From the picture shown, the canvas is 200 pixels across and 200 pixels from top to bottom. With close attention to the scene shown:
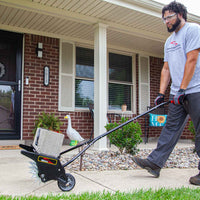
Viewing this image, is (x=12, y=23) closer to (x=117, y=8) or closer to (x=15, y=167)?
(x=117, y=8)

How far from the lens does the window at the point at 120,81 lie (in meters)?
6.87

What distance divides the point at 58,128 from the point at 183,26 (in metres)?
3.60

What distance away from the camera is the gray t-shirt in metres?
2.46

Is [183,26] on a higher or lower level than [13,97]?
higher

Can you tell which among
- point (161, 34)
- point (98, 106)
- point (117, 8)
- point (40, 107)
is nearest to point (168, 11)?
point (117, 8)

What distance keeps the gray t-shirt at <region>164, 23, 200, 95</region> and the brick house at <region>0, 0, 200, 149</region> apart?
2120 mm

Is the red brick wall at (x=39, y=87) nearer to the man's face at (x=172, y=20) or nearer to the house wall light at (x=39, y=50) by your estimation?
the house wall light at (x=39, y=50)

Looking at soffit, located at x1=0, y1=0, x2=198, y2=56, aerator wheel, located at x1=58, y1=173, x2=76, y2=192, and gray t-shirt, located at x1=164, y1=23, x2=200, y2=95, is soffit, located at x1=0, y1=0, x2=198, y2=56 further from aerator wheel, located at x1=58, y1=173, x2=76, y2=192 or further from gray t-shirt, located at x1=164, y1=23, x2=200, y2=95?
aerator wheel, located at x1=58, y1=173, x2=76, y2=192

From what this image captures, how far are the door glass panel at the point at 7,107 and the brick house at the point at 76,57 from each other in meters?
0.02

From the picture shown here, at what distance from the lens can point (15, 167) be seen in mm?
3125

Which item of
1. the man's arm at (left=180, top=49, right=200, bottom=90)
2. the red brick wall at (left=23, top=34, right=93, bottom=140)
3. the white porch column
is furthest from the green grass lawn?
the red brick wall at (left=23, top=34, right=93, bottom=140)

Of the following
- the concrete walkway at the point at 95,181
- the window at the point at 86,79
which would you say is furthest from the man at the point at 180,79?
the window at the point at 86,79

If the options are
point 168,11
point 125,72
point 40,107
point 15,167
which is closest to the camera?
point 168,11

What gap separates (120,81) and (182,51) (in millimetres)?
4468
